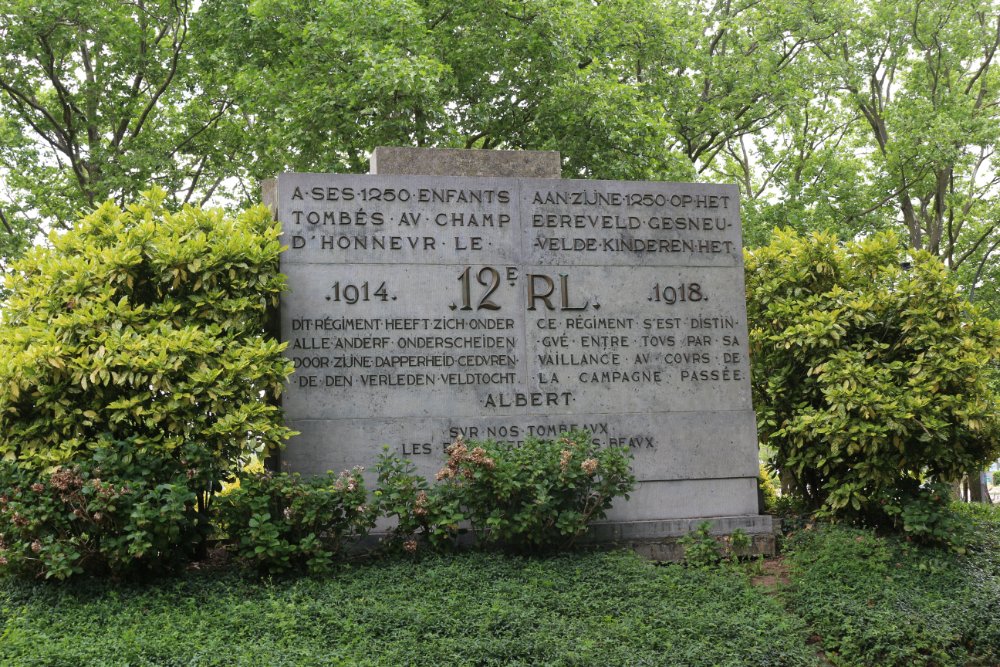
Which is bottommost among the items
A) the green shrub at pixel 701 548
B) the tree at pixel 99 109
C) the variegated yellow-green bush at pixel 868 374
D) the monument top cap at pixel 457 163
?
the green shrub at pixel 701 548

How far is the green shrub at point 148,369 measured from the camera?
648 centimetres

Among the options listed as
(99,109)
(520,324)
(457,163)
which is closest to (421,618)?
(520,324)

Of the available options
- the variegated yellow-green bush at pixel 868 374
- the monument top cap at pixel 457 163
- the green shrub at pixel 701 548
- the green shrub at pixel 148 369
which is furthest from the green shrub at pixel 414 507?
the variegated yellow-green bush at pixel 868 374

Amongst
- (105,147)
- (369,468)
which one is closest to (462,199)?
(369,468)

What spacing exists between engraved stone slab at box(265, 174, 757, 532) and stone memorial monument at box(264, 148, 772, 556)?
0.01 metres

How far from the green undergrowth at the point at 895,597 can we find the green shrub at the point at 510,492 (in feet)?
5.25

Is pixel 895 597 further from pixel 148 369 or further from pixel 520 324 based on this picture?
pixel 148 369

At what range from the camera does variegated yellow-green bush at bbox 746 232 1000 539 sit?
7781 mm

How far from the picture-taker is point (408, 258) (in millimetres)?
8016

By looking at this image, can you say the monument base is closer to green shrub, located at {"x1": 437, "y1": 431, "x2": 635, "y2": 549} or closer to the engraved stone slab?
the engraved stone slab

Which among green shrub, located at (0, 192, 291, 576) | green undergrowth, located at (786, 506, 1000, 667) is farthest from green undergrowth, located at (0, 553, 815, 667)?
green shrub, located at (0, 192, 291, 576)

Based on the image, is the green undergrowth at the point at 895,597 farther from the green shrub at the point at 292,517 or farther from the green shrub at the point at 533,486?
the green shrub at the point at 292,517

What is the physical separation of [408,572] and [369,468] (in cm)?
116

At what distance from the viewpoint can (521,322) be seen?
8.08 metres
